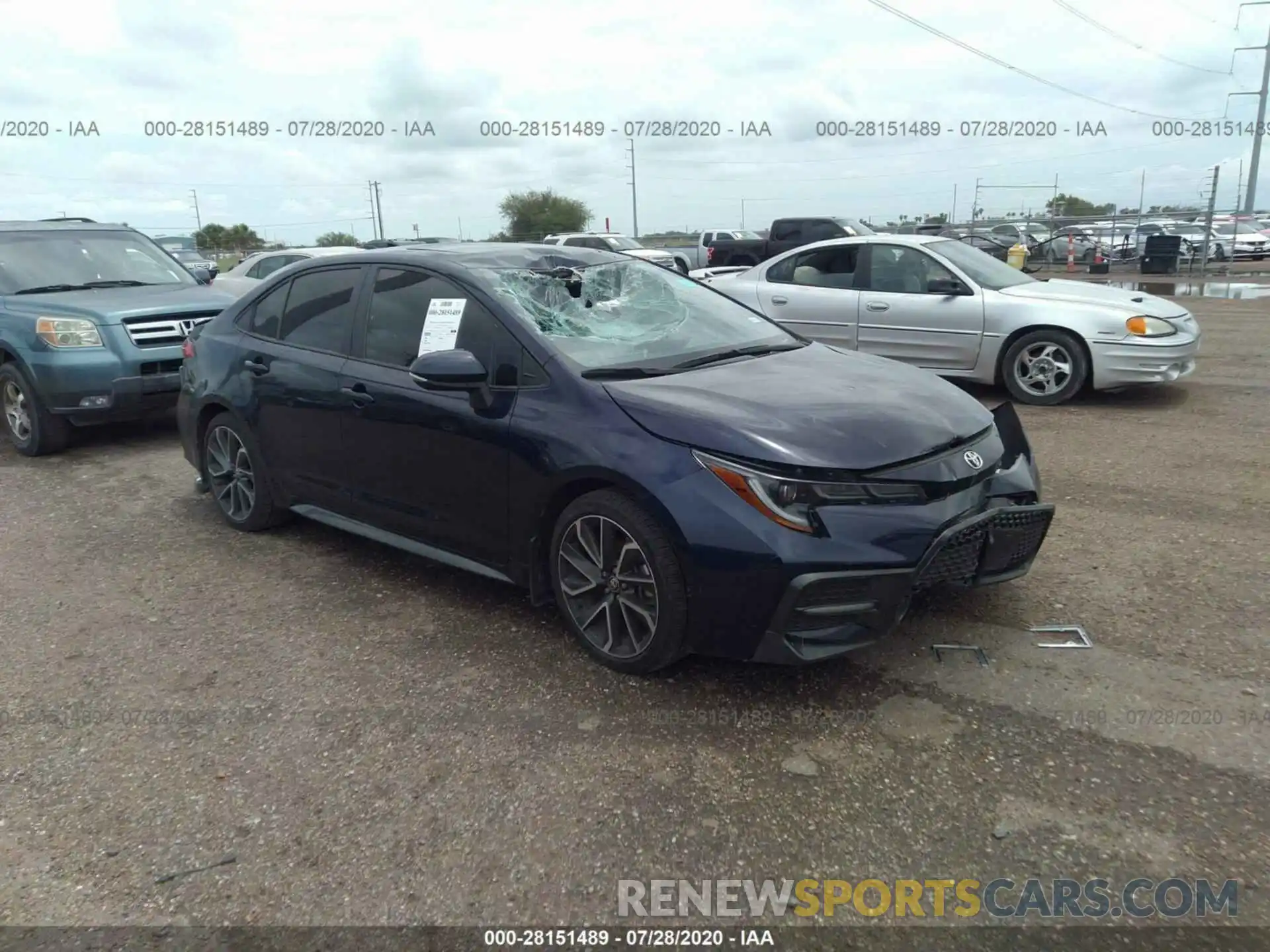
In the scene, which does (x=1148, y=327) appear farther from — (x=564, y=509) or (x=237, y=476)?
(x=237, y=476)

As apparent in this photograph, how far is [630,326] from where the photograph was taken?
420cm

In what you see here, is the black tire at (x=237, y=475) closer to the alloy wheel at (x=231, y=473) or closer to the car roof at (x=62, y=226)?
the alloy wheel at (x=231, y=473)

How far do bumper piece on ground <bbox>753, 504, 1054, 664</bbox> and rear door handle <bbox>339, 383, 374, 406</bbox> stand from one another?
223 cm

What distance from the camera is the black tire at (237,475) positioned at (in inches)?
203

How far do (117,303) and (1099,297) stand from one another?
8.26 meters

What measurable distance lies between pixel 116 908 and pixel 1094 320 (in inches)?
313

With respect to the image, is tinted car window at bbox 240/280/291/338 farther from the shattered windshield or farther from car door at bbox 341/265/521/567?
the shattered windshield

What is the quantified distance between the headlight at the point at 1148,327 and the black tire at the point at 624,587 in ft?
20.4

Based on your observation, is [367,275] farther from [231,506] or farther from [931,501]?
[931,501]

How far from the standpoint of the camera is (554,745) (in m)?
3.16

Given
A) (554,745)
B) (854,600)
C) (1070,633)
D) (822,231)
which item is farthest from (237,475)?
(822,231)

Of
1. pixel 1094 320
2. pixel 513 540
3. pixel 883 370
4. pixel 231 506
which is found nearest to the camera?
pixel 513 540

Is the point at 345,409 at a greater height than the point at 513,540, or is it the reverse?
the point at 345,409

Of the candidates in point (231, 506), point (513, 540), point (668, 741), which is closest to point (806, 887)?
point (668, 741)
